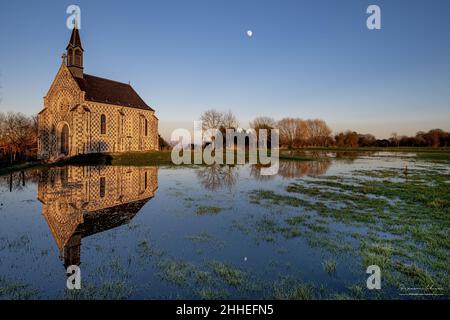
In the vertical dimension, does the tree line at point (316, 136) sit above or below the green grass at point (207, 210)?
above

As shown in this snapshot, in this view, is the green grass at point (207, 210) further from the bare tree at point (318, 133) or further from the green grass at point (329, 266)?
the bare tree at point (318, 133)

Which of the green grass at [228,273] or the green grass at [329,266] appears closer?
the green grass at [228,273]

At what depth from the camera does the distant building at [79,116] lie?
3878 cm

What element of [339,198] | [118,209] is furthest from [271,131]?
[118,209]

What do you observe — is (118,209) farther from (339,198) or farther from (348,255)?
(339,198)

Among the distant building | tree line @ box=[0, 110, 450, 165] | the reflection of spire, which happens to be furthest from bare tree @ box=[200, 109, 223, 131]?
the reflection of spire

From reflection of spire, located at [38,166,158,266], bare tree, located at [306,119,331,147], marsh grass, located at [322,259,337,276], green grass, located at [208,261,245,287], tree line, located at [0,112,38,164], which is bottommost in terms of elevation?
marsh grass, located at [322,259,337,276]

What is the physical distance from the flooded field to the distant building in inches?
1109

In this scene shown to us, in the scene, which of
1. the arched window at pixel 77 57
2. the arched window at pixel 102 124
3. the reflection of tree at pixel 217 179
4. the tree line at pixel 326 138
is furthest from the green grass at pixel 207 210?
the tree line at pixel 326 138

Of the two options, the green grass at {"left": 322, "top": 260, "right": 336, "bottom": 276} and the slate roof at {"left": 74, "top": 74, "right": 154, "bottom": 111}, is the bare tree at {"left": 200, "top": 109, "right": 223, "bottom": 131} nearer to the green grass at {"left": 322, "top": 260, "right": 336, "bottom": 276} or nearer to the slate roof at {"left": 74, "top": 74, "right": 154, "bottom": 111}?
the slate roof at {"left": 74, "top": 74, "right": 154, "bottom": 111}

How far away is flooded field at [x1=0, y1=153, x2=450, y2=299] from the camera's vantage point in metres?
5.20

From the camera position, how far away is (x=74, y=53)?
40.2 metres

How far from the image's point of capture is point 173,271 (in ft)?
19.2
